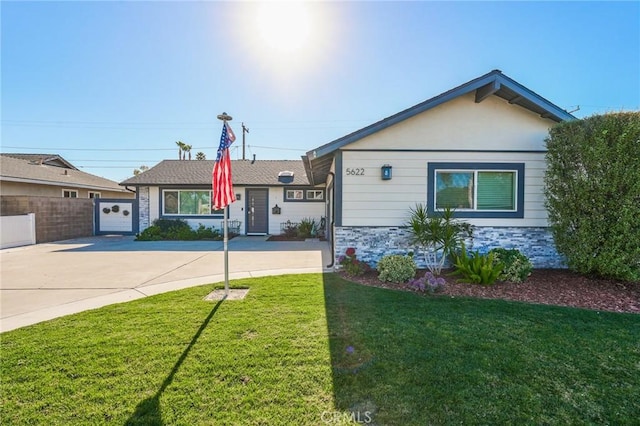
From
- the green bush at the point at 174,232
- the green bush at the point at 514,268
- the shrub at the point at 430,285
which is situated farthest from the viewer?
the green bush at the point at 174,232

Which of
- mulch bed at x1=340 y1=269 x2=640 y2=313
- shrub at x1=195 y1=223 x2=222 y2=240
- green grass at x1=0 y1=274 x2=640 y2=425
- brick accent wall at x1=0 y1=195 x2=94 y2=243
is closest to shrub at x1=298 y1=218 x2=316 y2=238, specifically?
shrub at x1=195 y1=223 x2=222 y2=240

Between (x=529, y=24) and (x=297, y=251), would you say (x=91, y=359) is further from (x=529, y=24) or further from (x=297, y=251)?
(x=529, y=24)

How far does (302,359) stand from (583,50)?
446 inches

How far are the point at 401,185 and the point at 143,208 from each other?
43.2 ft

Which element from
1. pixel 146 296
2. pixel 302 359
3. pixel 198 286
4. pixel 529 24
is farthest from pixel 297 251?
pixel 529 24

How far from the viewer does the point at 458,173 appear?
7.11 meters

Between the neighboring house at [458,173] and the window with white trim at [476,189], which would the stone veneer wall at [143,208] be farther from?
the window with white trim at [476,189]

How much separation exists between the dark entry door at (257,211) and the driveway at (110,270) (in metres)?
3.41

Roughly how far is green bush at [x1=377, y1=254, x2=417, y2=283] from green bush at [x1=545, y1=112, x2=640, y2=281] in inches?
124

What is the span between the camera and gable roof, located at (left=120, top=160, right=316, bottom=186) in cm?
1449

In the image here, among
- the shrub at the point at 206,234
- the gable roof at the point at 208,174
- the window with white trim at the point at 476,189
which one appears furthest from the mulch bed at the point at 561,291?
the gable roof at the point at 208,174

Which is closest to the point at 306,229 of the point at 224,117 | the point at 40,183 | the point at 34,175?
the point at 224,117

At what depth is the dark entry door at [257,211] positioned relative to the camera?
15055 mm

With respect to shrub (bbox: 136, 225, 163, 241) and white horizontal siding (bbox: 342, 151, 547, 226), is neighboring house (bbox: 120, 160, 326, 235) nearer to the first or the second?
shrub (bbox: 136, 225, 163, 241)
